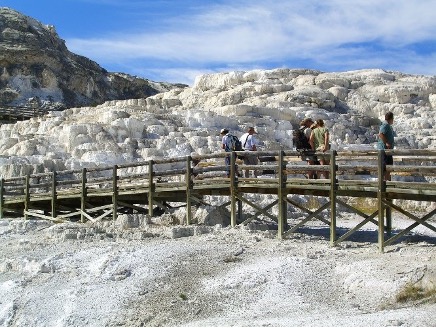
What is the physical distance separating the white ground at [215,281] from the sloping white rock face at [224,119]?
14.8 meters

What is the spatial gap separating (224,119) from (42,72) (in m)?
Result: 40.1

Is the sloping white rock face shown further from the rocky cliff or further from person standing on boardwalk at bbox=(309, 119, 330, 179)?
the rocky cliff

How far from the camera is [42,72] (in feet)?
220

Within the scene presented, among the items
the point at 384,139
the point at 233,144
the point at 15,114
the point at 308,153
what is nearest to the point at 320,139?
the point at 308,153

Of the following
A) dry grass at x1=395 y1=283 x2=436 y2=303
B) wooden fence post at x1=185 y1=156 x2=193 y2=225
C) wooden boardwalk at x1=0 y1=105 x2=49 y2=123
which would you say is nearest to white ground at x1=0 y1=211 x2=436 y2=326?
dry grass at x1=395 y1=283 x2=436 y2=303

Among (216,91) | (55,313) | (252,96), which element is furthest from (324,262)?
(216,91)

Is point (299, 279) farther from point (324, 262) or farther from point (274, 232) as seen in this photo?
point (274, 232)

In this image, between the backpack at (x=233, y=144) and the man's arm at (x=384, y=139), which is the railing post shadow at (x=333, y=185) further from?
the backpack at (x=233, y=144)

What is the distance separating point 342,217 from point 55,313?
1288 cm

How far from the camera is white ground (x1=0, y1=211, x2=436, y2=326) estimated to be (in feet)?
30.8

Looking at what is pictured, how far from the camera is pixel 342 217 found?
838 inches

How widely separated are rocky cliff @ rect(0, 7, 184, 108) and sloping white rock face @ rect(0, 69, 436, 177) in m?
23.7

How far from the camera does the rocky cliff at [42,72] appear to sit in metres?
Answer: 65.4

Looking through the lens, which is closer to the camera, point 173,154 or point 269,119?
point 173,154
